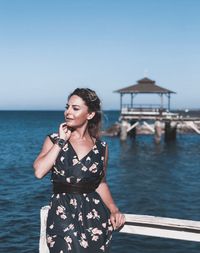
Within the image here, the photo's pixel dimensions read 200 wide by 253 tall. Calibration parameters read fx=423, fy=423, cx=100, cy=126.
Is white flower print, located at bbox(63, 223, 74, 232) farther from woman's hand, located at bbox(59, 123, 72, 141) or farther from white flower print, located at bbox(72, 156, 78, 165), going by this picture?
woman's hand, located at bbox(59, 123, 72, 141)

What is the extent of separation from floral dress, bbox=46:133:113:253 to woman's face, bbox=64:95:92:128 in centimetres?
20

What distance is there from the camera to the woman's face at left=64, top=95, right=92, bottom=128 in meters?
3.32

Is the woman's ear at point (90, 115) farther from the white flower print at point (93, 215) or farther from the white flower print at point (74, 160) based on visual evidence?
the white flower print at point (93, 215)

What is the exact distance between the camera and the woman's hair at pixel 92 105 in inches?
133

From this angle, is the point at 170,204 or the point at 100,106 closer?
the point at 100,106

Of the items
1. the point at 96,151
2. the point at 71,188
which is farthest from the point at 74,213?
the point at 96,151

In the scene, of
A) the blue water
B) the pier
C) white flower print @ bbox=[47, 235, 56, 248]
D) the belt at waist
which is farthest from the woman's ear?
the pier

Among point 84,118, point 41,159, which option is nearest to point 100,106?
point 84,118

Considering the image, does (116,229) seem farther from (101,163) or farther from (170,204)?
(170,204)

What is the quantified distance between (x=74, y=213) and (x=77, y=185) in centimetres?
21

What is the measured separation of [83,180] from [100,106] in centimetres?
66

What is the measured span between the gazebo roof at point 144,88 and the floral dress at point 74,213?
3728cm

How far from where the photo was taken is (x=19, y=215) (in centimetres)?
1456

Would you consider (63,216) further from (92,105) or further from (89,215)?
(92,105)
